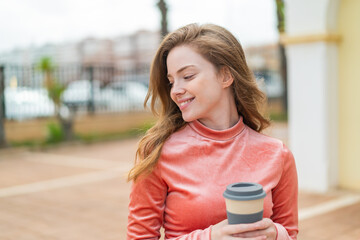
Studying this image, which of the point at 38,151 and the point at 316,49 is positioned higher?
the point at 316,49

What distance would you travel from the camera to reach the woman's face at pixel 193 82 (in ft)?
5.35

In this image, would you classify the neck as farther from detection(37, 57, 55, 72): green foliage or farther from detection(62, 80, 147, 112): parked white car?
detection(37, 57, 55, 72): green foliage

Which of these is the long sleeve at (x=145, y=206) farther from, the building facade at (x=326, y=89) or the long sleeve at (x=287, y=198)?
the building facade at (x=326, y=89)

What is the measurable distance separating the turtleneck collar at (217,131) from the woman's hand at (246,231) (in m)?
0.37

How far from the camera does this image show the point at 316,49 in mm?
5594

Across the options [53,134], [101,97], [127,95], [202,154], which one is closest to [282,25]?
[127,95]

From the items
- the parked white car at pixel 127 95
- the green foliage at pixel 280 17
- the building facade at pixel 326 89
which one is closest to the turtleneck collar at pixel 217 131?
the building facade at pixel 326 89

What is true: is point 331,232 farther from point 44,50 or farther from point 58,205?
point 44,50

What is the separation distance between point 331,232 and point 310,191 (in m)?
1.50

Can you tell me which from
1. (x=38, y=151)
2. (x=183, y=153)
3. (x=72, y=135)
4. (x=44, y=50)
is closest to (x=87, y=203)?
(x=183, y=153)

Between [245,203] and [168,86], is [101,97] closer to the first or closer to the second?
[168,86]

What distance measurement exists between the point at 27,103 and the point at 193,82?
10.8m

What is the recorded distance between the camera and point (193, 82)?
162 cm

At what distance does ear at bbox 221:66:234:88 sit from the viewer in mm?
1696
